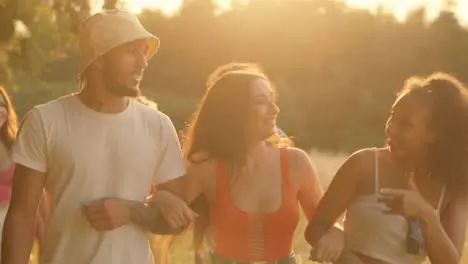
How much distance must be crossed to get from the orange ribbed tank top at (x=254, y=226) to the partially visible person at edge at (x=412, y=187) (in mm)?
212

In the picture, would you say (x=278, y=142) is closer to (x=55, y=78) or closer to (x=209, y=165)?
(x=209, y=165)

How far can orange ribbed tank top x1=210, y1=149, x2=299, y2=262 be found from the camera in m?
3.81

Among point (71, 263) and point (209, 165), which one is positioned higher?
point (209, 165)

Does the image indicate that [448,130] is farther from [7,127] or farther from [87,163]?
[7,127]

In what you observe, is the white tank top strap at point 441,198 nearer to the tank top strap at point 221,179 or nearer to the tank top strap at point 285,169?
the tank top strap at point 285,169

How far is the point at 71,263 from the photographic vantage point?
3.46 metres

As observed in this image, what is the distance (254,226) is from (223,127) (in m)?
0.44

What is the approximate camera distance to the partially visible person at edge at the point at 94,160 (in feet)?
11.1

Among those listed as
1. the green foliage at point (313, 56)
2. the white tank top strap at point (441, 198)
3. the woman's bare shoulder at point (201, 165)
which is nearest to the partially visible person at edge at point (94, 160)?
the woman's bare shoulder at point (201, 165)

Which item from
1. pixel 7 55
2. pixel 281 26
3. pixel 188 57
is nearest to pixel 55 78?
pixel 188 57

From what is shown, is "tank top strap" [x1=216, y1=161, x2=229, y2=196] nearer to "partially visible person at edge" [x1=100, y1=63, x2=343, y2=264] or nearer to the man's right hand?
"partially visible person at edge" [x1=100, y1=63, x2=343, y2=264]

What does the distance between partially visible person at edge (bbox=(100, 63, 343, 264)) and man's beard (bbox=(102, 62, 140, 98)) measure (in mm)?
555

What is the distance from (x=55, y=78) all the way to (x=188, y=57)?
5.93 metres

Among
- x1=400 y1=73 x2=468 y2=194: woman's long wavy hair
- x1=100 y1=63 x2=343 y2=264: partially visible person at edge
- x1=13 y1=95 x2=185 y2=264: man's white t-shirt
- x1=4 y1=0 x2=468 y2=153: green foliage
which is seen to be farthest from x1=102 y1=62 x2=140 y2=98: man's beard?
x1=4 y1=0 x2=468 y2=153: green foliage
